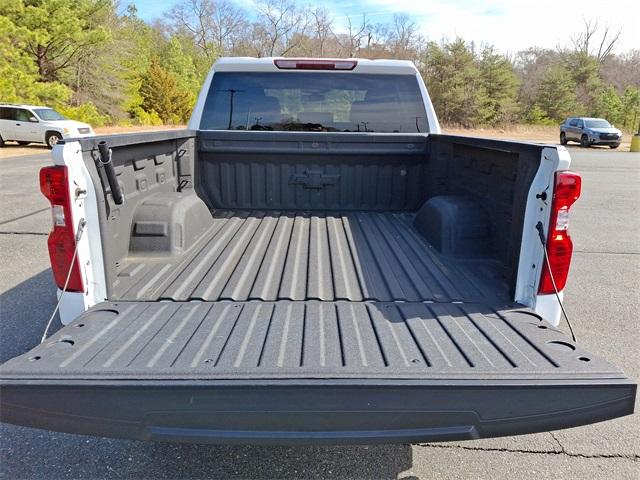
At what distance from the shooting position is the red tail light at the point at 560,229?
212 cm

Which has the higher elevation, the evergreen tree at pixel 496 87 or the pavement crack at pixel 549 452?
the evergreen tree at pixel 496 87

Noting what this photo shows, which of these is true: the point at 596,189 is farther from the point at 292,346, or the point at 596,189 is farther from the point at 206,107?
the point at 292,346

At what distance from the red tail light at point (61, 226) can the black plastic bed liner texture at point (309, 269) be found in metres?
0.26

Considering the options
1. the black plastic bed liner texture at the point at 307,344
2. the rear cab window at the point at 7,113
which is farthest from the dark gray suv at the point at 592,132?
the rear cab window at the point at 7,113

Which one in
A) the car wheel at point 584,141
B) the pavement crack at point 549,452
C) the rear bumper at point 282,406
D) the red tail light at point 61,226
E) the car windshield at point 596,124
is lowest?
the pavement crack at point 549,452

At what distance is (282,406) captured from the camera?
157 centimetres

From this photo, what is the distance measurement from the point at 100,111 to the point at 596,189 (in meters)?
33.7

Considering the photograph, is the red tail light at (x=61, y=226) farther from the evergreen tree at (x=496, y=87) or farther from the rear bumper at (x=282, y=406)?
the evergreen tree at (x=496, y=87)

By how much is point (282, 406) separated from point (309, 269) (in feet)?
4.54

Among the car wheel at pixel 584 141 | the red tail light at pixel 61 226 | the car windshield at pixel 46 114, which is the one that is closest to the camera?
the red tail light at pixel 61 226

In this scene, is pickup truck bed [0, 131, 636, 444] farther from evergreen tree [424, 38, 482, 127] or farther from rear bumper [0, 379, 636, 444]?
evergreen tree [424, 38, 482, 127]

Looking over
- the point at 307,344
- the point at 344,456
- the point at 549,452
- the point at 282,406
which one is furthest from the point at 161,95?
the point at 282,406

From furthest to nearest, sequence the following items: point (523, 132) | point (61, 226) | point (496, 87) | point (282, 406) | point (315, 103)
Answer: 1. point (496, 87)
2. point (523, 132)
3. point (315, 103)
4. point (61, 226)
5. point (282, 406)

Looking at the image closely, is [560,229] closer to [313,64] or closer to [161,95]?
[313,64]
